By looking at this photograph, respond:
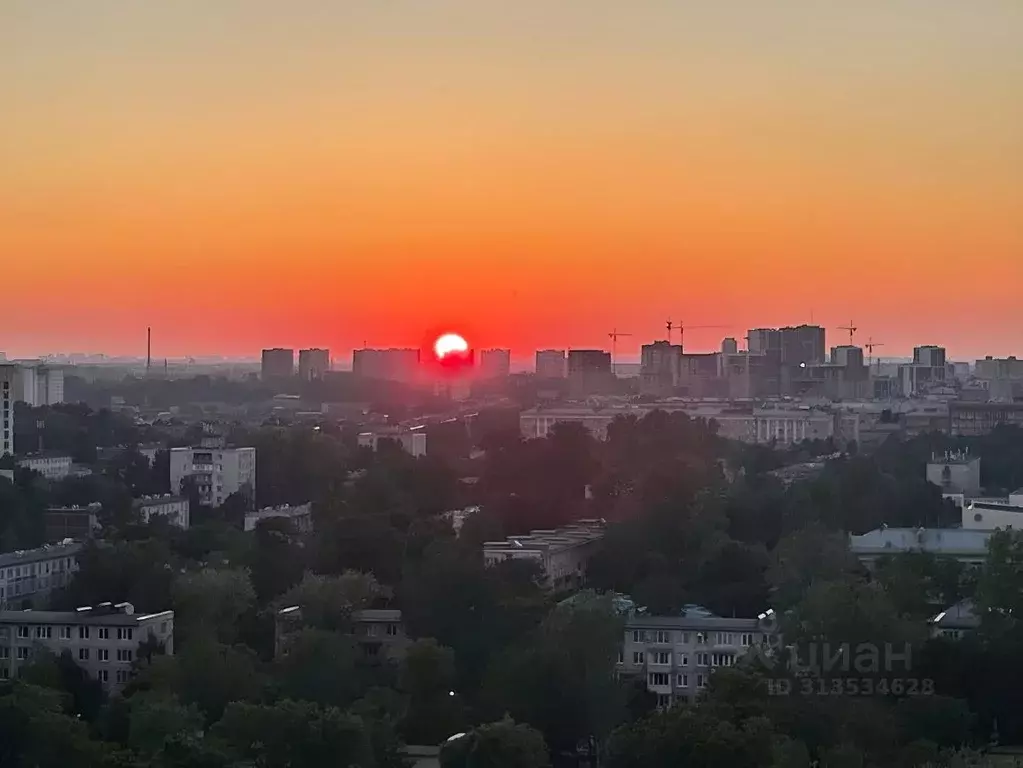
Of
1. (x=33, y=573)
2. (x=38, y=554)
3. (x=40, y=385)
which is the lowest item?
(x=33, y=573)

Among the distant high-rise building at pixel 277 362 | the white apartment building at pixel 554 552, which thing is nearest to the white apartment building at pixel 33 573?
the white apartment building at pixel 554 552

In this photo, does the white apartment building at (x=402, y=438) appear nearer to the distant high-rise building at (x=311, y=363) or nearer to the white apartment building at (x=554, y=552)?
the white apartment building at (x=554, y=552)

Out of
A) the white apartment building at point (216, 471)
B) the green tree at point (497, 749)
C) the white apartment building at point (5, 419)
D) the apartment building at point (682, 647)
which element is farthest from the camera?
the white apartment building at point (5, 419)

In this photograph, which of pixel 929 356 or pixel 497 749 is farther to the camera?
pixel 929 356

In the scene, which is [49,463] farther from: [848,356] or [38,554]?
[848,356]

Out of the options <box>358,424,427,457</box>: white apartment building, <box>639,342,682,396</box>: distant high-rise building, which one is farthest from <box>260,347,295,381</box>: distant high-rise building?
<box>358,424,427,457</box>: white apartment building

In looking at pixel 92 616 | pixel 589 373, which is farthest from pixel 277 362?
pixel 92 616

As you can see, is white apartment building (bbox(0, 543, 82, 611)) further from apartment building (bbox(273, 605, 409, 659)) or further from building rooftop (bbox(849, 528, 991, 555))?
building rooftop (bbox(849, 528, 991, 555))
